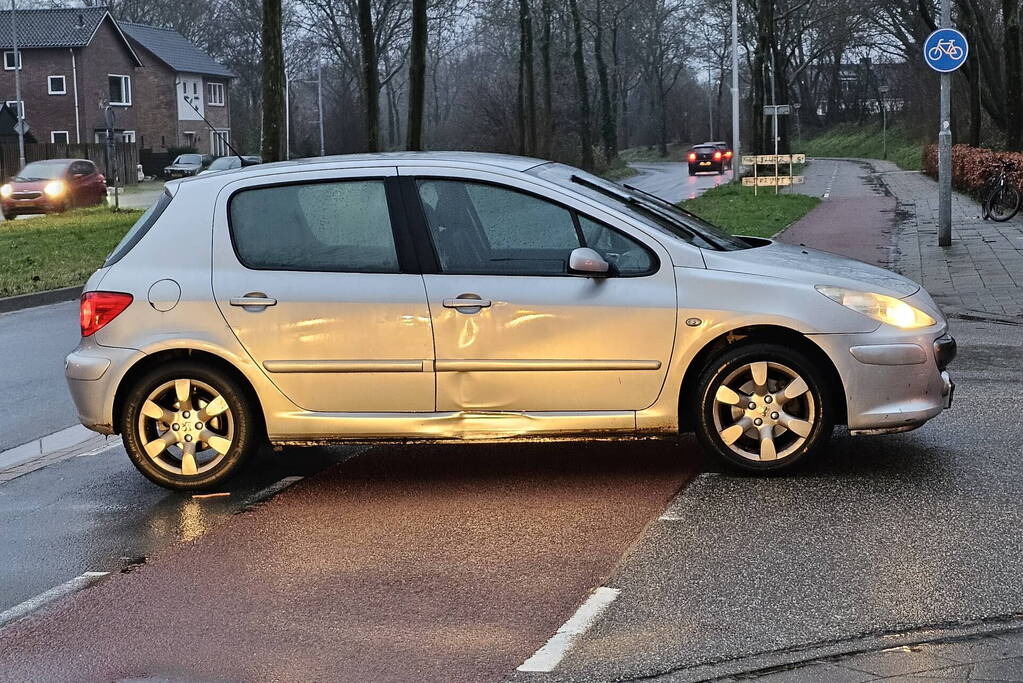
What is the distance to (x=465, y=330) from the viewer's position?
6.73 metres

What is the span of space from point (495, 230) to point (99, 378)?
2.03 meters

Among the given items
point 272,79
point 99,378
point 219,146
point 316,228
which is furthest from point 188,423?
point 219,146

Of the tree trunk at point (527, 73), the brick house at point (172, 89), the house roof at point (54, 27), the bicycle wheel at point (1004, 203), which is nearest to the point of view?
the bicycle wheel at point (1004, 203)

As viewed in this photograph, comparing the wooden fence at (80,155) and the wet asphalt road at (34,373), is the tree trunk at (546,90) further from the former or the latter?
the wet asphalt road at (34,373)

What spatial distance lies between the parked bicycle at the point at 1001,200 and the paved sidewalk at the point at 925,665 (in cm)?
2228

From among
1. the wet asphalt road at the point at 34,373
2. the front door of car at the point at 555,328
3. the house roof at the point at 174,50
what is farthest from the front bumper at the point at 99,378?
the house roof at the point at 174,50

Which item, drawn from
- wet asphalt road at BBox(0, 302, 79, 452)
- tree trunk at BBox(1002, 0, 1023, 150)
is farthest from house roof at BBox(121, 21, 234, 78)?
wet asphalt road at BBox(0, 302, 79, 452)

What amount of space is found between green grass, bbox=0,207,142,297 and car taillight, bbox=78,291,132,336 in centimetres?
1130

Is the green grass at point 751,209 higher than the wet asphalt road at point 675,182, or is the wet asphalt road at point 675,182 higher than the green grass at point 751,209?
the wet asphalt road at point 675,182

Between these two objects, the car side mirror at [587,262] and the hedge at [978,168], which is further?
the hedge at [978,168]

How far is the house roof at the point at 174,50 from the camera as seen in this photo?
85562 millimetres

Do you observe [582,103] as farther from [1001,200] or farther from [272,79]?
[1001,200]

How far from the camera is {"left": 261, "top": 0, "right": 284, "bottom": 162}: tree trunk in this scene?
29188 millimetres

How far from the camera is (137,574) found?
5.66 metres
